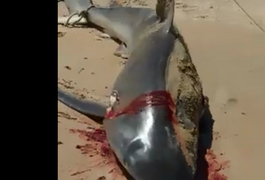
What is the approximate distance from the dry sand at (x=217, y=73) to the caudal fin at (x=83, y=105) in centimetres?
6

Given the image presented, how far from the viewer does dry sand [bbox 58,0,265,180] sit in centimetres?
420

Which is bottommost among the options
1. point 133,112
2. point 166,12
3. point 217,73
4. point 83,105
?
point 217,73

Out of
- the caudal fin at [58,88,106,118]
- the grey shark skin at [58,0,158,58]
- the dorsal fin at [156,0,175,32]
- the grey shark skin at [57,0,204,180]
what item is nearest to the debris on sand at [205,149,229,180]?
the grey shark skin at [57,0,204,180]

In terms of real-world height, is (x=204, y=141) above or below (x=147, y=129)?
below

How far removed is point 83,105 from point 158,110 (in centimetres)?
87

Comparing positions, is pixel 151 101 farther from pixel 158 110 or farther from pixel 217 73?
pixel 217 73

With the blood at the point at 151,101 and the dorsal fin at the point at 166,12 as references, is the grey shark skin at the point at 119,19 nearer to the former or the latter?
the dorsal fin at the point at 166,12

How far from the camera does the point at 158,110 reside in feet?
11.9

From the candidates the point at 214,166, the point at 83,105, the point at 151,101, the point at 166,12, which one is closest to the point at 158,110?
the point at 151,101


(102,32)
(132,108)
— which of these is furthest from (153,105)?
(102,32)

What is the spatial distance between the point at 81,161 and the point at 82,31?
2146 millimetres

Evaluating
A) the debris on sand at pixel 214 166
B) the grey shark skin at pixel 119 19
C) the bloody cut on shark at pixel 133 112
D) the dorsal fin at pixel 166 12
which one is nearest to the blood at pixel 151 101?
the bloody cut on shark at pixel 133 112

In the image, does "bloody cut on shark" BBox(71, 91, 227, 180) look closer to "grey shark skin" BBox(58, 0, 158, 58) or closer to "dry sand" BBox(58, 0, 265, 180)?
"dry sand" BBox(58, 0, 265, 180)
